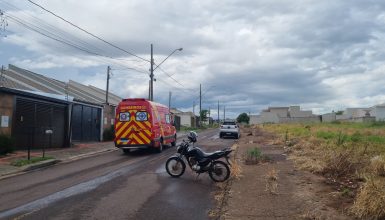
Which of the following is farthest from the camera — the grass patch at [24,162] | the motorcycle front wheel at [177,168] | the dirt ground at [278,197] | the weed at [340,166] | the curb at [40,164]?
the grass patch at [24,162]

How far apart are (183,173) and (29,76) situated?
27104 mm

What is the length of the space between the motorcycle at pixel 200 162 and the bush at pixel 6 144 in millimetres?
9671

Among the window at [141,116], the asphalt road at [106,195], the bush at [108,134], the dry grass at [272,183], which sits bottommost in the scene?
the asphalt road at [106,195]

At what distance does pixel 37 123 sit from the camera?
2367 centimetres

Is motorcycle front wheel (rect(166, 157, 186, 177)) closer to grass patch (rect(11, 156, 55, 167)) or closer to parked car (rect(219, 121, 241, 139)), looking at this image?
grass patch (rect(11, 156, 55, 167))

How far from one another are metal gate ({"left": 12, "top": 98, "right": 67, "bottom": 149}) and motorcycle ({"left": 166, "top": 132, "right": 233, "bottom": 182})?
30.5ft

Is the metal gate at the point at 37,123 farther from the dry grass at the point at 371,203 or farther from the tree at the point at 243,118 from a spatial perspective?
the tree at the point at 243,118

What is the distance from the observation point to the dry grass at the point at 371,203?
686 cm

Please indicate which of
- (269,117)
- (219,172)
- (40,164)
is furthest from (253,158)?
(269,117)

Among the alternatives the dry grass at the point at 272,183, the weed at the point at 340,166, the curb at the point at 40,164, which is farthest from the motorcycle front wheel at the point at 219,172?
the curb at the point at 40,164

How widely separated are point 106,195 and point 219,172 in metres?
3.38

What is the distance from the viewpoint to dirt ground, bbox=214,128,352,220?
7898 mm

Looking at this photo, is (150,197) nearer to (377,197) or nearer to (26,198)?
(26,198)

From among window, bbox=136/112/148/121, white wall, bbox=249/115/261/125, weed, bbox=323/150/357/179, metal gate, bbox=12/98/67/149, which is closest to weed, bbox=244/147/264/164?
weed, bbox=323/150/357/179
